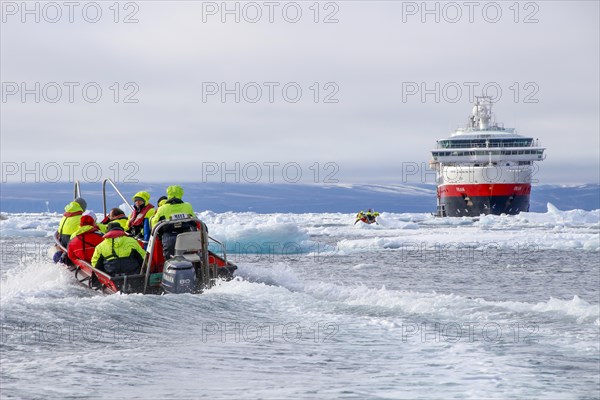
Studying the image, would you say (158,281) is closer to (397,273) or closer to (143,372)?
(143,372)

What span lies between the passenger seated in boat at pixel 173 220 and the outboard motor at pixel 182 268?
0.86 ft

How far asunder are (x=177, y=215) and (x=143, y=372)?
610cm

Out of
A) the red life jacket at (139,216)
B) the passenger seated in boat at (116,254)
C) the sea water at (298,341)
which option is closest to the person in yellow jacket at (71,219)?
the sea water at (298,341)

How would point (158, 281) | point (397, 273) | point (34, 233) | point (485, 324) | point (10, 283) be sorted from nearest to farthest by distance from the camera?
point (485, 324) < point (158, 281) < point (10, 283) < point (397, 273) < point (34, 233)

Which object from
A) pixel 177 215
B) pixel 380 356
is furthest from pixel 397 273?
pixel 380 356

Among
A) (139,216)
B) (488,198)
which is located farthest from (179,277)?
(488,198)

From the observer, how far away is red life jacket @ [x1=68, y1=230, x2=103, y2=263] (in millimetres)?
13445

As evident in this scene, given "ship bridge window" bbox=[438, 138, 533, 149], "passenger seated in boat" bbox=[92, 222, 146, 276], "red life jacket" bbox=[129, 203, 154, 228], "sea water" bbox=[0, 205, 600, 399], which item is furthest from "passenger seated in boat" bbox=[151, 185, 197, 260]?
"ship bridge window" bbox=[438, 138, 533, 149]

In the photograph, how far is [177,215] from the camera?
1257cm

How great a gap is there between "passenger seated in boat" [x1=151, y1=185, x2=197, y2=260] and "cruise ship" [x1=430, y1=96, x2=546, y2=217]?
5735 cm

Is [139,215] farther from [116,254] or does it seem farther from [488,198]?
[488,198]

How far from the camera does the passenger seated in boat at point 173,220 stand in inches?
498

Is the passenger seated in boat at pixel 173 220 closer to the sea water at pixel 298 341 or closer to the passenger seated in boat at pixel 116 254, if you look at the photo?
the passenger seated in boat at pixel 116 254

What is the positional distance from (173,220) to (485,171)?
58850mm
